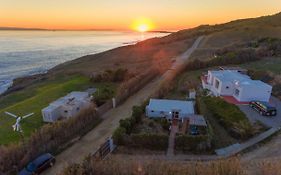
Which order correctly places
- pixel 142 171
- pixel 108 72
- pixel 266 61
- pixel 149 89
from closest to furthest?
1. pixel 142 171
2. pixel 149 89
3. pixel 108 72
4. pixel 266 61

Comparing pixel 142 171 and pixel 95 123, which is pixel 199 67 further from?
pixel 142 171

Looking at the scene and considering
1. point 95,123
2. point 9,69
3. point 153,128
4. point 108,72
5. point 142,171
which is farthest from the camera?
point 9,69

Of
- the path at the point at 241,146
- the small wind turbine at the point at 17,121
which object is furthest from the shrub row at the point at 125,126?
the small wind turbine at the point at 17,121

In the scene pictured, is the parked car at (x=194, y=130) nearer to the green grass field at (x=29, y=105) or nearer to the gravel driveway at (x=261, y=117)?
the gravel driveway at (x=261, y=117)

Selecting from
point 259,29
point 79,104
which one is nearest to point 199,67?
point 79,104

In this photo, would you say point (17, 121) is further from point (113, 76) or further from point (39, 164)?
point (113, 76)

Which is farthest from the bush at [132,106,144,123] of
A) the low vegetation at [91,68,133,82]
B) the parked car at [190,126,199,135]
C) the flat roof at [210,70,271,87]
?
the low vegetation at [91,68,133,82]

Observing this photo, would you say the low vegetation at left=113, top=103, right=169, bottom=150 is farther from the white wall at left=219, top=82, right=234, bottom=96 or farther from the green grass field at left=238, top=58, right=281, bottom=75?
the green grass field at left=238, top=58, right=281, bottom=75
